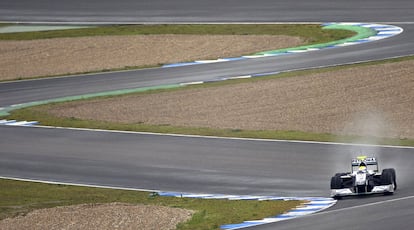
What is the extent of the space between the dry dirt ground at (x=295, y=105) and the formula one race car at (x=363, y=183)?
23.6 feet

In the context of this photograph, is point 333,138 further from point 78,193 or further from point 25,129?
point 25,129

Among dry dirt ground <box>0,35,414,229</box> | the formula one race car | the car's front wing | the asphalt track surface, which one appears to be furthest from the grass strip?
the car's front wing

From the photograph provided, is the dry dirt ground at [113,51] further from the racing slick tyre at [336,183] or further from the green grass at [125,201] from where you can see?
the racing slick tyre at [336,183]

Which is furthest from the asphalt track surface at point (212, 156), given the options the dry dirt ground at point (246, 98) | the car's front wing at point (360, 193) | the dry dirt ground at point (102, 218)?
the dry dirt ground at point (102, 218)

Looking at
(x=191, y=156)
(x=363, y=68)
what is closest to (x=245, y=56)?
(x=363, y=68)

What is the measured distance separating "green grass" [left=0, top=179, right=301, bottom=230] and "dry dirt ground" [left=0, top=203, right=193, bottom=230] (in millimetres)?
525

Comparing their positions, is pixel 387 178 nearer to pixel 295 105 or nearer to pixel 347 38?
pixel 295 105

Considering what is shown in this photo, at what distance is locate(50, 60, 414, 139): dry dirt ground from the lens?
3684 centimetres

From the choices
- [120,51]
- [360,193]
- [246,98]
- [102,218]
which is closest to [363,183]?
[360,193]

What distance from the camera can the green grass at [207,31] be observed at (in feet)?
168

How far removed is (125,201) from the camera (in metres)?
29.6

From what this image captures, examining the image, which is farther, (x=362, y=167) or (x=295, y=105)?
(x=295, y=105)

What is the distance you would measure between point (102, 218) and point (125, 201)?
276 centimetres

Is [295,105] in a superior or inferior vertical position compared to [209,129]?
superior
